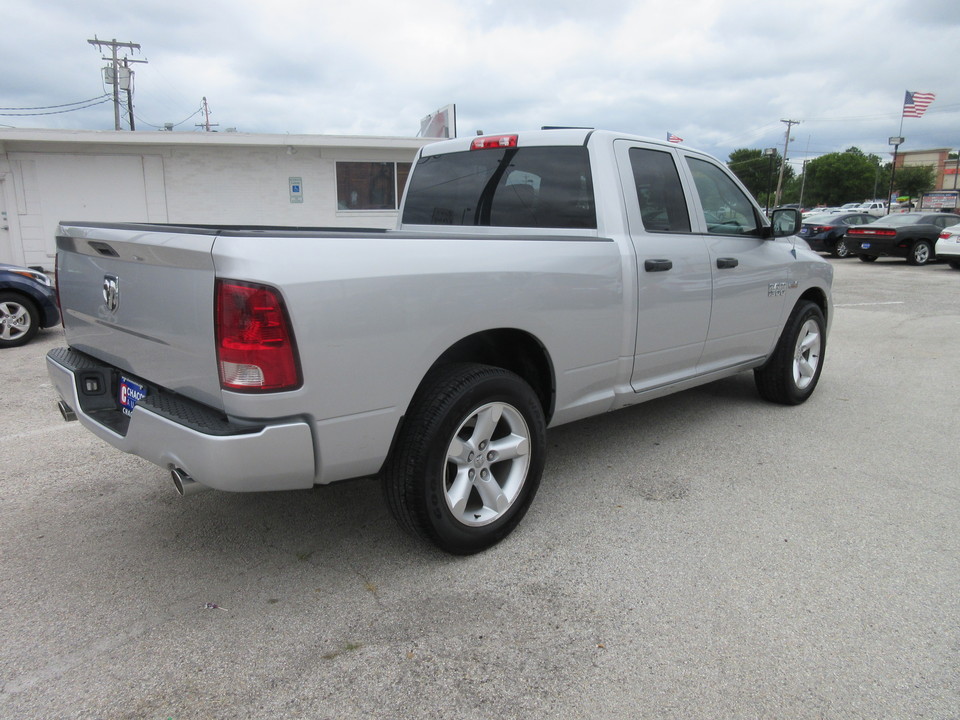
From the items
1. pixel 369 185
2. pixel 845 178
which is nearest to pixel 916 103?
pixel 369 185

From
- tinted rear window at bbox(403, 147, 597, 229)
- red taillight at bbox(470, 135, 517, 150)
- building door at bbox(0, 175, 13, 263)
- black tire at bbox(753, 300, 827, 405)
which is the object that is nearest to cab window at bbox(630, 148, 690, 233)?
tinted rear window at bbox(403, 147, 597, 229)

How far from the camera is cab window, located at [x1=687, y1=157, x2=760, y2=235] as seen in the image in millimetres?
4293

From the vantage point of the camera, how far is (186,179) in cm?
1627

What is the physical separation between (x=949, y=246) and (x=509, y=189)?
17.5 m

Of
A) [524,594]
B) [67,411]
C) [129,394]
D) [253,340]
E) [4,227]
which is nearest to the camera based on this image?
[253,340]

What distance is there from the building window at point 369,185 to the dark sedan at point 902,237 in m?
12.7

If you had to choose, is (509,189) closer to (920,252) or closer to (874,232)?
(874,232)

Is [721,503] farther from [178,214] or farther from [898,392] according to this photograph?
[178,214]

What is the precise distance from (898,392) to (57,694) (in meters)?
6.15

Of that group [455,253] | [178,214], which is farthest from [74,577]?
[178,214]

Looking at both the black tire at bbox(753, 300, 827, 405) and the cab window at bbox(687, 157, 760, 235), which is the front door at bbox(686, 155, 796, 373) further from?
the black tire at bbox(753, 300, 827, 405)

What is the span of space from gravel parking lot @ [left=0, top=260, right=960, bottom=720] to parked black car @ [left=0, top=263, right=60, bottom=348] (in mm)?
3793

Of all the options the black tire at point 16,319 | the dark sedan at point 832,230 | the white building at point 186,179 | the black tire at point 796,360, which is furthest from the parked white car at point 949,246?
the black tire at point 16,319

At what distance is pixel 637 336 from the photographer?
363 centimetres
